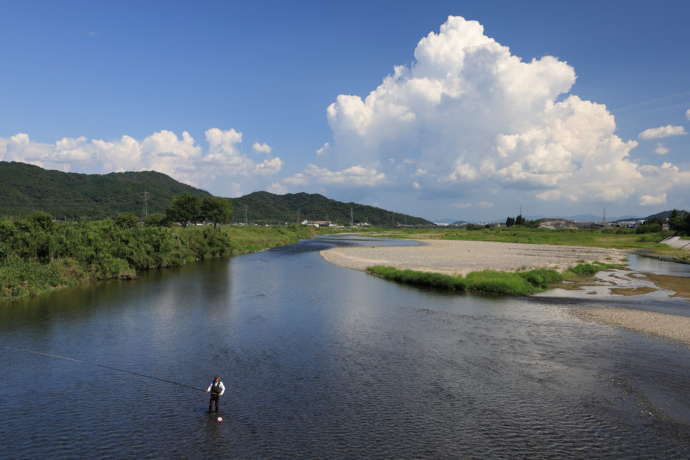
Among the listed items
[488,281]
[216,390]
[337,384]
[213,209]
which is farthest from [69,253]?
[213,209]

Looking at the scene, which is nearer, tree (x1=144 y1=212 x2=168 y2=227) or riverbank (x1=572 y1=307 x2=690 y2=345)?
riverbank (x1=572 y1=307 x2=690 y2=345)

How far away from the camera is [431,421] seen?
1467cm

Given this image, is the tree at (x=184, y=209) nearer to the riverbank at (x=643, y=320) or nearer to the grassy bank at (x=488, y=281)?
the grassy bank at (x=488, y=281)

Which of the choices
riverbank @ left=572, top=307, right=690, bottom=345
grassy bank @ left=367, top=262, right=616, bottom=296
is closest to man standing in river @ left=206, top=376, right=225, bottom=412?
riverbank @ left=572, top=307, right=690, bottom=345

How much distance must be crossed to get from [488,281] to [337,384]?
1067 inches

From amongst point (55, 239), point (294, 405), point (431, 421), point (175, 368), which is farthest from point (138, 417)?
point (55, 239)

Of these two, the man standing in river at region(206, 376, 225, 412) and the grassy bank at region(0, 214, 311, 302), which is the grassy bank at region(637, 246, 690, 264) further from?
the grassy bank at region(0, 214, 311, 302)

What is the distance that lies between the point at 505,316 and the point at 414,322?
7.27m

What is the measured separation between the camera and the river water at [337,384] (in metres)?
13.3

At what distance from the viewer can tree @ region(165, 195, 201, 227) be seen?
110250 millimetres

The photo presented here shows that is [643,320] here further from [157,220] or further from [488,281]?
[157,220]

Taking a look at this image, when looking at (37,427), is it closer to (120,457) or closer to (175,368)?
(120,457)

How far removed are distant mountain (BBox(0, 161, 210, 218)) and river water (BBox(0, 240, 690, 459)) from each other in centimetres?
12391

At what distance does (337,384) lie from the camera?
17734 mm
